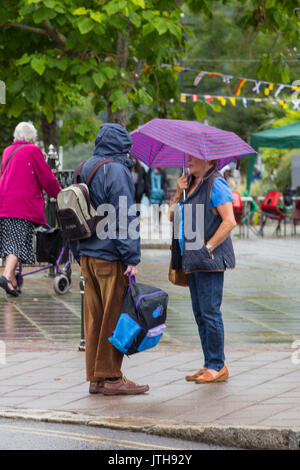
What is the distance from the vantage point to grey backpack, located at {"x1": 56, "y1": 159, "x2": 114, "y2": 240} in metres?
6.74

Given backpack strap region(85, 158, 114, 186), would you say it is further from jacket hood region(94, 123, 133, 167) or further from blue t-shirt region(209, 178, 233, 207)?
blue t-shirt region(209, 178, 233, 207)

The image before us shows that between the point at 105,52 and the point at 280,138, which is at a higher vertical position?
the point at 105,52

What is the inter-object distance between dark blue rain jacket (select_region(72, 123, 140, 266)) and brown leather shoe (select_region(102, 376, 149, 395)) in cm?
84

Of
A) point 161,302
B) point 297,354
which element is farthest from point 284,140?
point 161,302

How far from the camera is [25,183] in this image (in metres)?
11.5

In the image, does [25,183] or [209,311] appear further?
[25,183]

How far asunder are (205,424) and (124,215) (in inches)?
62.3

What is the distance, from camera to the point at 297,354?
824 cm

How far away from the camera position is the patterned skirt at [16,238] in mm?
11453

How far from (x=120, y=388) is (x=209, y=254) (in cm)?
111

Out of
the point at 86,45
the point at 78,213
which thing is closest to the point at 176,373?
the point at 78,213

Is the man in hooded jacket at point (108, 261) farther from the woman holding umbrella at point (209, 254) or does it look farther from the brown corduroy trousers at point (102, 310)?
the woman holding umbrella at point (209, 254)

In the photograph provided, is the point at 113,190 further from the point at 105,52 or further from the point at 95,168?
the point at 105,52
